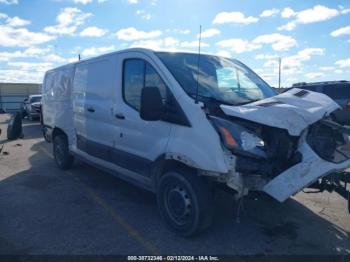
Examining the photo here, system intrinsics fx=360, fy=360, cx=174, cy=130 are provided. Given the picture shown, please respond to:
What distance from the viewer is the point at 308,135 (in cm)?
400

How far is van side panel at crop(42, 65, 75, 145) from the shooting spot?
24.2 feet

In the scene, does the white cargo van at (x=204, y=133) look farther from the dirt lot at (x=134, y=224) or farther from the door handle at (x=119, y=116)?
the dirt lot at (x=134, y=224)

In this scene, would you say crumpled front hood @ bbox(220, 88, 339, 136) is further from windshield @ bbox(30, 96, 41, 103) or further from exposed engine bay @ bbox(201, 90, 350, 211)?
windshield @ bbox(30, 96, 41, 103)

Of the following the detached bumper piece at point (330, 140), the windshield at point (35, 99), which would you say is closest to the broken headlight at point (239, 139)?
the detached bumper piece at point (330, 140)

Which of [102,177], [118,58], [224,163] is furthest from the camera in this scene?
[102,177]

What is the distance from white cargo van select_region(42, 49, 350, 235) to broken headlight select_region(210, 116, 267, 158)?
0.01m

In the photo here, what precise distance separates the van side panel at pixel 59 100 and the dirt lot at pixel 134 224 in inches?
52.3

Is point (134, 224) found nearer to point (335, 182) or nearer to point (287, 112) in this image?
point (287, 112)

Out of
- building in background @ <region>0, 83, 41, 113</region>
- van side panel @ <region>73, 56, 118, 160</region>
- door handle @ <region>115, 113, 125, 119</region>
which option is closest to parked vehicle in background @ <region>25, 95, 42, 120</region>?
building in background @ <region>0, 83, 41, 113</region>

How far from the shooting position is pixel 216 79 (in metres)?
4.84

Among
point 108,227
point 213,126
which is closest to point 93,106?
point 108,227

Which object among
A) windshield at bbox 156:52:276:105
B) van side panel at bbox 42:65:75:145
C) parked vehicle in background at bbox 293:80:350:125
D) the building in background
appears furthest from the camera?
the building in background

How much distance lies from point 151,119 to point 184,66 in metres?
0.94

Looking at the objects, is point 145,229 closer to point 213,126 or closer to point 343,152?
point 213,126
